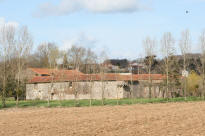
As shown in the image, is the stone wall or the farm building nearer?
the farm building

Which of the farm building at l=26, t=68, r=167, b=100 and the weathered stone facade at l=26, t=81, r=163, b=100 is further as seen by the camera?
the weathered stone facade at l=26, t=81, r=163, b=100

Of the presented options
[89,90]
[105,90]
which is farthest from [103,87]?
[89,90]

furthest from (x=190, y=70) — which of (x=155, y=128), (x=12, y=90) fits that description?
(x=155, y=128)

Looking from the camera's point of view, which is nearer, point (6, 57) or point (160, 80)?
point (6, 57)

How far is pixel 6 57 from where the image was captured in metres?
40.1

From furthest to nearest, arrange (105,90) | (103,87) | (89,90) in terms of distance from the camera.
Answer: (105,90)
(89,90)
(103,87)

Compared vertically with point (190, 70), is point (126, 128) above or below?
below

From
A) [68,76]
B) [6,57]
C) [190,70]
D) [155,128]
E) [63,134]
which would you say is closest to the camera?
[63,134]

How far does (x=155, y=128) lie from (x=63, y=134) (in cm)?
476

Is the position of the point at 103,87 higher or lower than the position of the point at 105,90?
higher

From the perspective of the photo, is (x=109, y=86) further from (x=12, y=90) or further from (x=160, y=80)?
(x=12, y=90)

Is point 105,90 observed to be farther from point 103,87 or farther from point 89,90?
point 89,90

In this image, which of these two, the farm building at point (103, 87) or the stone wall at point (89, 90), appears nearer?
the farm building at point (103, 87)

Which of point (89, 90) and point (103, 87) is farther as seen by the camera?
point (89, 90)
